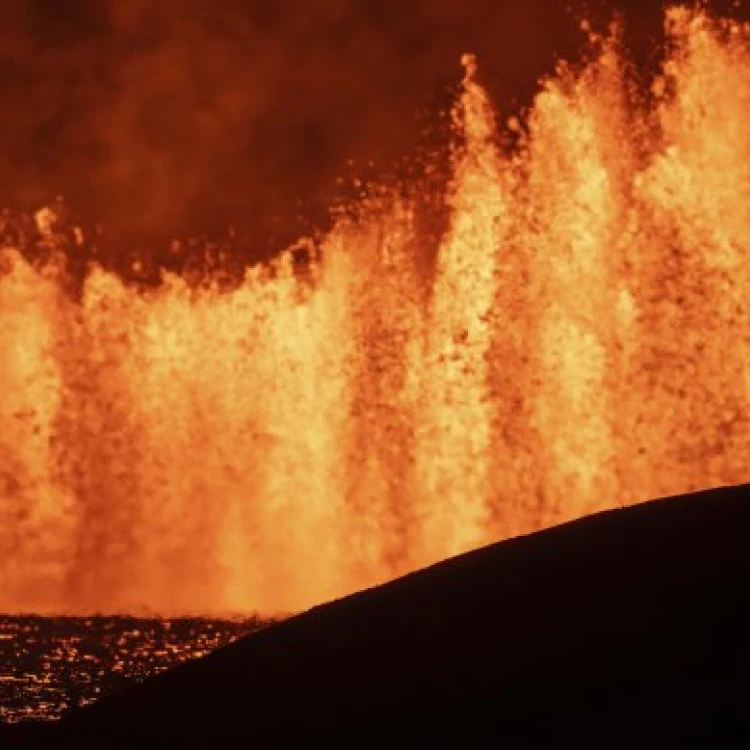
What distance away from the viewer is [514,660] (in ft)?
41.9

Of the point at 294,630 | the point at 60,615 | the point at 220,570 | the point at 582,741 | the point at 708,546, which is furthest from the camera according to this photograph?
the point at 60,615

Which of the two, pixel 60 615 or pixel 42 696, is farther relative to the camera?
pixel 60 615

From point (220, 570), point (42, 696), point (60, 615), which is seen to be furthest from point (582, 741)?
point (60, 615)

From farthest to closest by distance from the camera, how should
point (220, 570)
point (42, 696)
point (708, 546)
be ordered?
point (220, 570)
point (42, 696)
point (708, 546)

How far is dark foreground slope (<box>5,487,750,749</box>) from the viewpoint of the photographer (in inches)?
457

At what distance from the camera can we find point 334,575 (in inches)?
2510

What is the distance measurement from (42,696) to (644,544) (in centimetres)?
2444

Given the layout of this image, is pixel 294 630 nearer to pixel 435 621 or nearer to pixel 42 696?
pixel 435 621

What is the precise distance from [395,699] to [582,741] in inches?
76.7

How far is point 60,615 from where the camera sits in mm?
78688

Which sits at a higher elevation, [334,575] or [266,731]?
[334,575]

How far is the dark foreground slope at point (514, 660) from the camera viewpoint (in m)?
11.6

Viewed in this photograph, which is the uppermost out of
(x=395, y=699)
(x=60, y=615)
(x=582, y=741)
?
(x=60, y=615)

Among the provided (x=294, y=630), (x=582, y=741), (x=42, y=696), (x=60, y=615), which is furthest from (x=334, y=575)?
(x=582, y=741)
